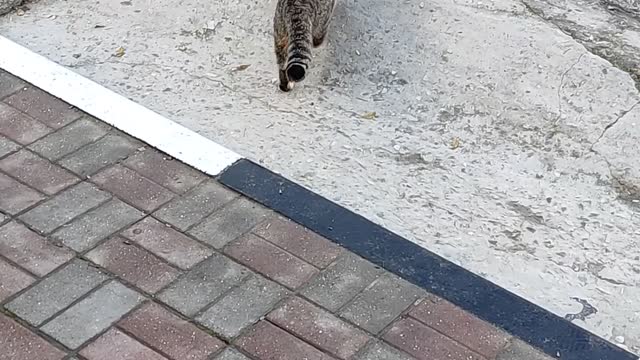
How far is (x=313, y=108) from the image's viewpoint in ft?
16.5

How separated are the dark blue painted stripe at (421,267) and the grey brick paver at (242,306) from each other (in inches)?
15.3

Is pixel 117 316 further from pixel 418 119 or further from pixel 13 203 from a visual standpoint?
pixel 418 119

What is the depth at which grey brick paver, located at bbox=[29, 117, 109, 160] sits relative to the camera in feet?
15.0

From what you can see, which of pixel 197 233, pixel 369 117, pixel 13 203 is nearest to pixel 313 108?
pixel 369 117

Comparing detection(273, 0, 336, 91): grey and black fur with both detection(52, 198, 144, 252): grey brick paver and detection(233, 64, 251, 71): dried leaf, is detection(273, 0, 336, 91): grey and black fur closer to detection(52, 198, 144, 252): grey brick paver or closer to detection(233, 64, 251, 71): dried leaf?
detection(233, 64, 251, 71): dried leaf

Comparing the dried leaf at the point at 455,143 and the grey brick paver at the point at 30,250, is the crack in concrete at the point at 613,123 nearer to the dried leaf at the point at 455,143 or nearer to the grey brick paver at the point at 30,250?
the dried leaf at the point at 455,143

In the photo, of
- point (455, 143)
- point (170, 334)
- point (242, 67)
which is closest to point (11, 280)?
point (170, 334)

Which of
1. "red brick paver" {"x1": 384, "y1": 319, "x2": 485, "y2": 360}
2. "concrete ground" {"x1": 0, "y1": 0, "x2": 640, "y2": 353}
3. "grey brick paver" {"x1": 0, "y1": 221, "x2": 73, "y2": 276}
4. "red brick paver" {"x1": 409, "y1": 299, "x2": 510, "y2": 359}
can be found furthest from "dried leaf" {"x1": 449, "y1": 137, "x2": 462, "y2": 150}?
"grey brick paver" {"x1": 0, "y1": 221, "x2": 73, "y2": 276}

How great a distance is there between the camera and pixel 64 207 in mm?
4270

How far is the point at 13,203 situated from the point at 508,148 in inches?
86.3

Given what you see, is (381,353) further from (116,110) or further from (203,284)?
(116,110)

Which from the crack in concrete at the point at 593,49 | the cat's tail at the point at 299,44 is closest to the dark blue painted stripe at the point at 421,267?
the cat's tail at the point at 299,44

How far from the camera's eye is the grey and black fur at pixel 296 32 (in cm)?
498

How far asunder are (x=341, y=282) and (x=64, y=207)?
3.91 ft
